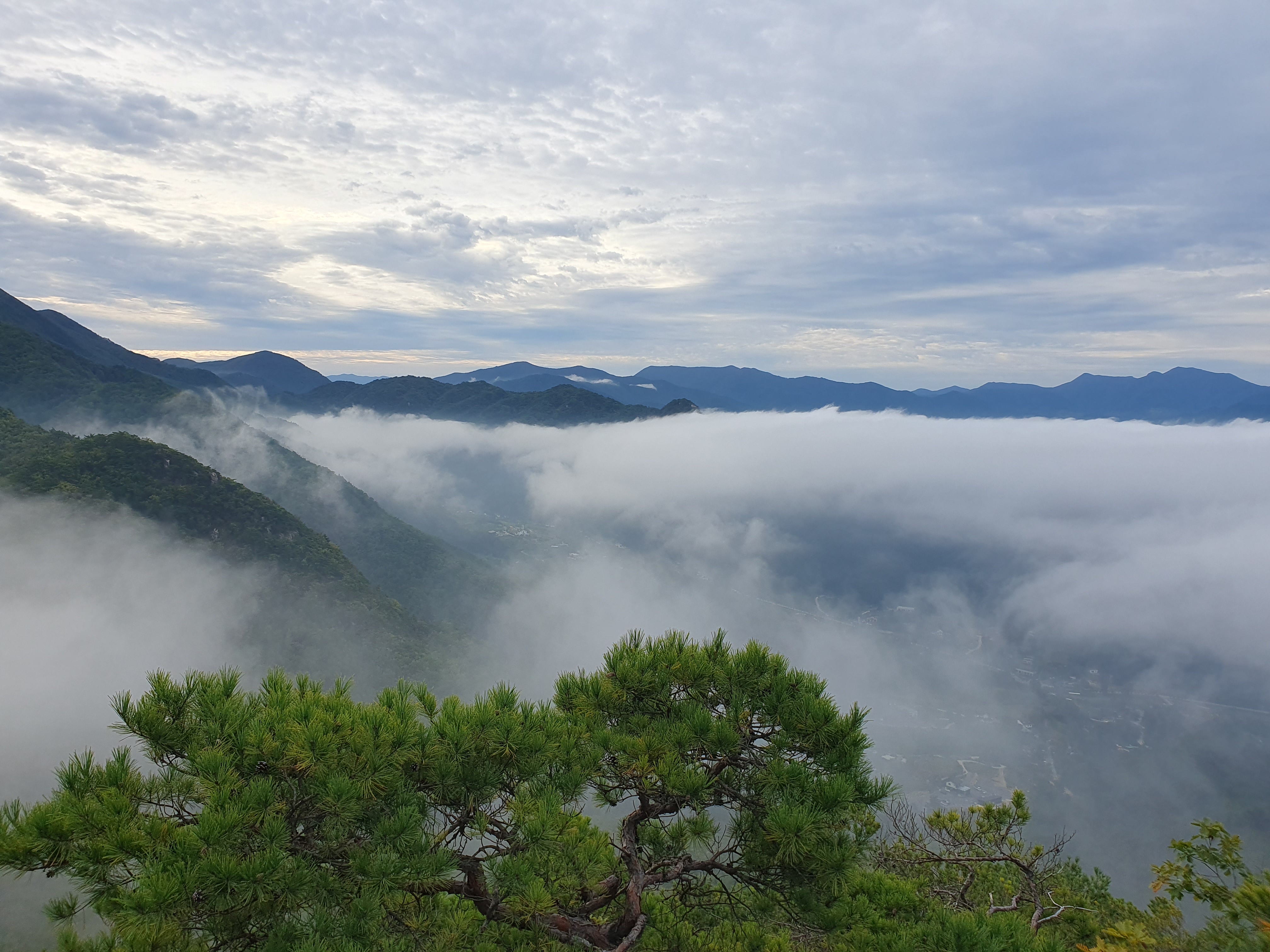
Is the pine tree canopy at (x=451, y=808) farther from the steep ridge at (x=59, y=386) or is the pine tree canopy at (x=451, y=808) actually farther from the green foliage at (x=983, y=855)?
the steep ridge at (x=59, y=386)

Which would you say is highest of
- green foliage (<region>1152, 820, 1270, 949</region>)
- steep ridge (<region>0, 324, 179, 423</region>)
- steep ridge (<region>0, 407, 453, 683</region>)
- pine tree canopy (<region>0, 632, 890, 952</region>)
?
steep ridge (<region>0, 324, 179, 423</region>)

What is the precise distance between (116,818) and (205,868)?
0.59m

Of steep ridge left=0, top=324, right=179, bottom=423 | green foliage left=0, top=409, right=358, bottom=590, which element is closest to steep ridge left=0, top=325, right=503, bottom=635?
steep ridge left=0, top=324, right=179, bottom=423

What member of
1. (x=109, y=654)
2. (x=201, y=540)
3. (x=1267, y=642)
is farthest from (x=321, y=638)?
(x=1267, y=642)

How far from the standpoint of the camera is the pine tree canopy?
11.0 feet

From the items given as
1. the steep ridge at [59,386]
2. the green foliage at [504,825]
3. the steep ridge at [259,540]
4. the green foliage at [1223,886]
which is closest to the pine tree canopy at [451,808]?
the green foliage at [504,825]

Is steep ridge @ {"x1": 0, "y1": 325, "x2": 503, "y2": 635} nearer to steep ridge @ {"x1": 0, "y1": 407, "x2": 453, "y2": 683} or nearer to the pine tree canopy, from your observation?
steep ridge @ {"x1": 0, "y1": 407, "x2": 453, "y2": 683}

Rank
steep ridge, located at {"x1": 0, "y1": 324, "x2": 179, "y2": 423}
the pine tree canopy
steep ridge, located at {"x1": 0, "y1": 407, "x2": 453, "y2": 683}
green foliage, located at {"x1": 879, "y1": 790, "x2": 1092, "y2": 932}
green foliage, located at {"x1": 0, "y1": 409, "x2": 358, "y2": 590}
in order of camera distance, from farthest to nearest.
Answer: steep ridge, located at {"x1": 0, "y1": 324, "x2": 179, "y2": 423}, green foliage, located at {"x1": 0, "y1": 409, "x2": 358, "y2": 590}, steep ridge, located at {"x1": 0, "y1": 407, "x2": 453, "y2": 683}, green foliage, located at {"x1": 879, "y1": 790, "x2": 1092, "y2": 932}, the pine tree canopy

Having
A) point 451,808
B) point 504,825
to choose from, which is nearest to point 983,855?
point 504,825

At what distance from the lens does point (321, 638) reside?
8556 centimetres

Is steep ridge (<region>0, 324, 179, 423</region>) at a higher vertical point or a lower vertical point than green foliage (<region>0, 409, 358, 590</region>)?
higher

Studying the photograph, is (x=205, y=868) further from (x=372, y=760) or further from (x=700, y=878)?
(x=700, y=878)

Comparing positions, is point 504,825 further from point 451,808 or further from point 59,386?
point 59,386

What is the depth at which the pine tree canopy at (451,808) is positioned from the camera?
11.0 ft
